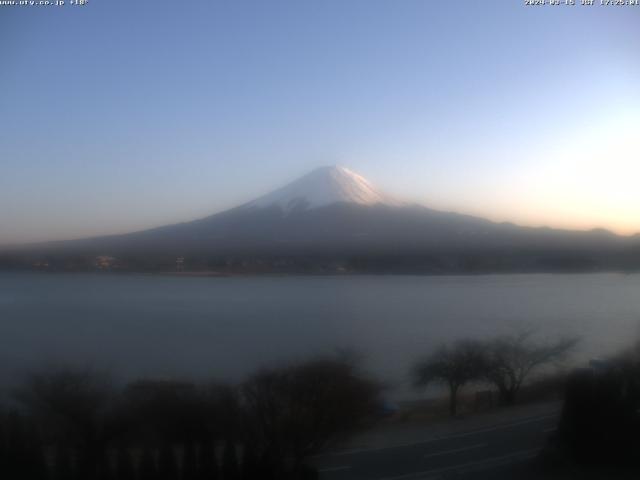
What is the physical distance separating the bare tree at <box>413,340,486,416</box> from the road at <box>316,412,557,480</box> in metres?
0.46

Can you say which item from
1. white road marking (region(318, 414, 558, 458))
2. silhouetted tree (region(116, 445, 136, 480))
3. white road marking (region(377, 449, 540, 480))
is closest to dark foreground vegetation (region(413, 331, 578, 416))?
white road marking (region(318, 414, 558, 458))

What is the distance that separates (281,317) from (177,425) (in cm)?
145

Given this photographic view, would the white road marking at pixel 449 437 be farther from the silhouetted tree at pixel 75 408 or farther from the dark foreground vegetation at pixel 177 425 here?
the silhouetted tree at pixel 75 408

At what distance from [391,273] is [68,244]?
310 cm

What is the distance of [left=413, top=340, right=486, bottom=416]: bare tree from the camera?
442 cm

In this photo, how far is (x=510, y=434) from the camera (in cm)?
405

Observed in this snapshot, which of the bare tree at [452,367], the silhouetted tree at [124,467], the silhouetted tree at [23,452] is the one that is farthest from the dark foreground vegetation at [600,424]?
the silhouetted tree at [23,452]

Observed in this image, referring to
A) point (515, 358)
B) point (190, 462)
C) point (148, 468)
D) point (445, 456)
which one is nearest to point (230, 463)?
point (190, 462)

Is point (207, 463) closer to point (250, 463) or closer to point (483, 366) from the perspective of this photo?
point (250, 463)

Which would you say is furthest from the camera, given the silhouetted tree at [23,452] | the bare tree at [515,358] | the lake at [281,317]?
the bare tree at [515,358]

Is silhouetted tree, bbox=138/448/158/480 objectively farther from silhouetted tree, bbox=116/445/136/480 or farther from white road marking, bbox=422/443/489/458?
white road marking, bbox=422/443/489/458

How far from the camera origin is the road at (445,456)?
351 cm

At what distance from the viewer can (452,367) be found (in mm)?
4480

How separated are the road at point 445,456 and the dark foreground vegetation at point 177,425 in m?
0.18
